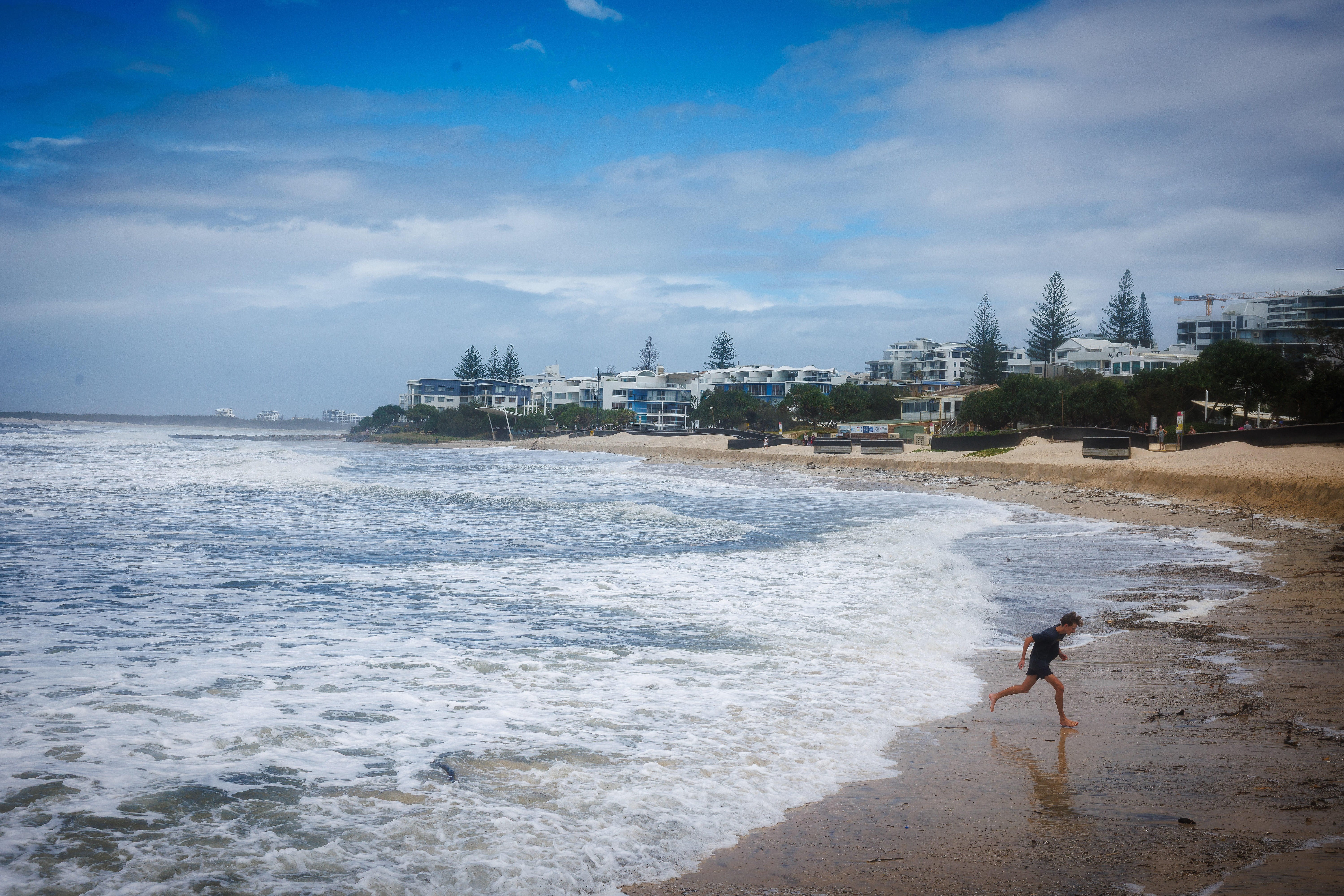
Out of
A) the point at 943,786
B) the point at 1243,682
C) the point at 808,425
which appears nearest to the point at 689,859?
the point at 943,786

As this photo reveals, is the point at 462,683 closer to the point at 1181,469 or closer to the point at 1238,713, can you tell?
the point at 1238,713

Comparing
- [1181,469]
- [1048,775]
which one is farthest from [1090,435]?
[1048,775]

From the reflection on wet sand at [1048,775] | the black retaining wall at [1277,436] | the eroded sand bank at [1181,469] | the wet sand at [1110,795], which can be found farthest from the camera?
the black retaining wall at [1277,436]

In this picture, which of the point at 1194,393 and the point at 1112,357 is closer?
the point at 1194,393

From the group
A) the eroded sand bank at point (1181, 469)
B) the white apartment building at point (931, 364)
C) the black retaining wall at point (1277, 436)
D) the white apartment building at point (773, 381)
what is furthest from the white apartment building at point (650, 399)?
the black retaining wall at point (1277, 436)

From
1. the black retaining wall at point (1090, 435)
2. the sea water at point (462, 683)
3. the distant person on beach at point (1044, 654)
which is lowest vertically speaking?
the sea water at point (462, 683)

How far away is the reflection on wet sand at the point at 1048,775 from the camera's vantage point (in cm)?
411

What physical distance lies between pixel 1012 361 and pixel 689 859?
4278 inches

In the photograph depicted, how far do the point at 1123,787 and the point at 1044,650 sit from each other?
1459mm

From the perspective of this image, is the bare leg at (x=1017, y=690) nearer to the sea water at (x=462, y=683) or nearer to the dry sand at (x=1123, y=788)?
the dry sand at (x=1123, y=788)

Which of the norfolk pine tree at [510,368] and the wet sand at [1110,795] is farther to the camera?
the norfolk pine tree at [510,368]

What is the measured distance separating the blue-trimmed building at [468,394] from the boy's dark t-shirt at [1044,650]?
10272cm

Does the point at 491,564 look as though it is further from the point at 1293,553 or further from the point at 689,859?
the point at 1293,553

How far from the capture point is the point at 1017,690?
19.3 feet
